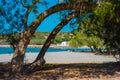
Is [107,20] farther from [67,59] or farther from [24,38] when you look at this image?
[67,59]

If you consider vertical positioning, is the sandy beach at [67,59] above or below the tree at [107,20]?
→ below

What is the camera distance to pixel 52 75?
57.8 feet

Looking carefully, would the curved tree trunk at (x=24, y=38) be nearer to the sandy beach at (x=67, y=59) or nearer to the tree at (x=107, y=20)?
the tree at (x=107, y=20)

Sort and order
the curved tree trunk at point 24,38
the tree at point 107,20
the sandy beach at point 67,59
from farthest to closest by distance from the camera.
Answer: the sandy beach at point 67,59
the curved tree trunk at point 24,38
the tree at point 107,20

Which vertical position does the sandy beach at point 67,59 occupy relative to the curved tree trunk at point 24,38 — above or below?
below

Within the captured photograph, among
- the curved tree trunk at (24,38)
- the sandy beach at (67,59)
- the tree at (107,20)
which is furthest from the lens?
the sandy beach at (67,59)

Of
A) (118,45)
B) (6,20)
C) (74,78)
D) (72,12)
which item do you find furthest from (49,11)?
Result: (118,45)

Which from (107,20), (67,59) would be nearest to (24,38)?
(107,20)

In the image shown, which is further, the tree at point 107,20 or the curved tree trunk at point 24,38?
the curved tree trunk at point 24,38

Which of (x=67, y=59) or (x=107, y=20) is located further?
(x=67, y=59)

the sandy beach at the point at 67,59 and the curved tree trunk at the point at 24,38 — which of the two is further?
the sandy beach at the point at 67,59

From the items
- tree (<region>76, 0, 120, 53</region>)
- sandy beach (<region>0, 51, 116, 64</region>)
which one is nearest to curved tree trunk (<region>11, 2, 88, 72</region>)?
tree (<region>76, 0, 120, 53</region>)

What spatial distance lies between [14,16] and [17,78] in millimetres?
4065

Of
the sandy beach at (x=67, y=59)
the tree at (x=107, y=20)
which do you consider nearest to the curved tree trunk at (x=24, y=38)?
the tree at (x=107, y=20)
